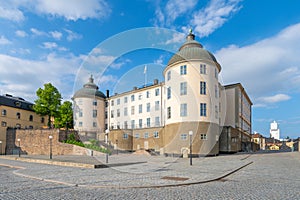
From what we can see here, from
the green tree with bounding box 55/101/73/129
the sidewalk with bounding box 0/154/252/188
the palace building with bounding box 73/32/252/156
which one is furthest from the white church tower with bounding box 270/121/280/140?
the sidewalk with bounding box 0/154/252/188

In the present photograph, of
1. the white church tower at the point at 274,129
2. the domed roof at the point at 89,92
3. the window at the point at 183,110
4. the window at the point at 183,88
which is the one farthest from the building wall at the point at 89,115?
the white church tower at the point at 274,129

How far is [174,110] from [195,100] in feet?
11.0

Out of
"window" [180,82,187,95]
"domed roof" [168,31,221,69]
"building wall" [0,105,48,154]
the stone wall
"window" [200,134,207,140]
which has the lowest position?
the stone wall

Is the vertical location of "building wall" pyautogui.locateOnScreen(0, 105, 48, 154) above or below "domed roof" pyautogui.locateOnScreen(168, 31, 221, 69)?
below

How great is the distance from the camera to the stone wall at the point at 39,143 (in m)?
41.5

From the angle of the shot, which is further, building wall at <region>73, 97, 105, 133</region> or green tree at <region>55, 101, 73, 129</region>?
building wall at <region>73, 97, 105, 133</region>

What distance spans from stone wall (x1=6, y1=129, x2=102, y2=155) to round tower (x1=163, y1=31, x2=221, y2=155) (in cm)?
1716

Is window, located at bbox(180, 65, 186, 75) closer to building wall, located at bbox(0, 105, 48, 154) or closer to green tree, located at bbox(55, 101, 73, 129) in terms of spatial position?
green tree, located at bbox(55, 101, 73, 129)

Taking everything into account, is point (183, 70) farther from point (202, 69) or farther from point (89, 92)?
point (89, 92)

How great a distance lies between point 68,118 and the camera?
5344 centimetres

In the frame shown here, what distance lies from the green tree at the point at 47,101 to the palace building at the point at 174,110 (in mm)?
4258

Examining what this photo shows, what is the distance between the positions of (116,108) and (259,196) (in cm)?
4671

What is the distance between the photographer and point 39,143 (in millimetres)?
45562

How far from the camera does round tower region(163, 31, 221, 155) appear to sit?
31.5m
